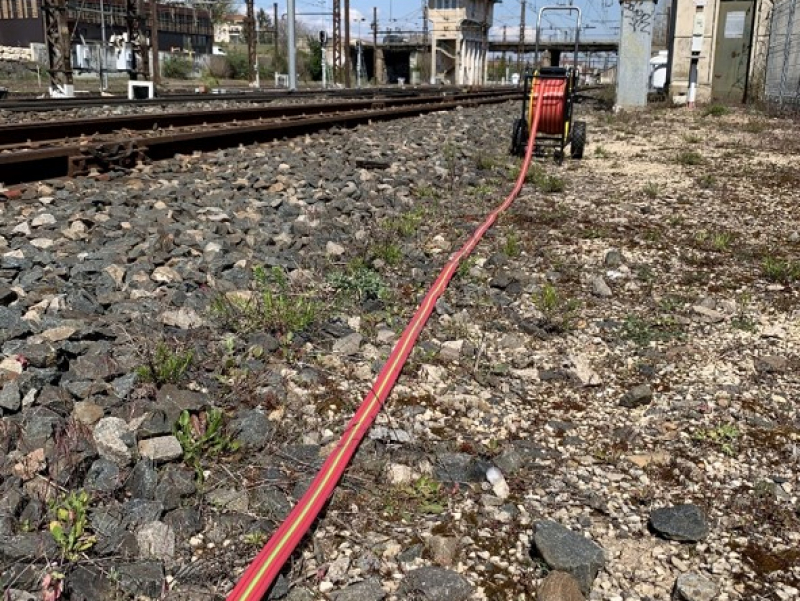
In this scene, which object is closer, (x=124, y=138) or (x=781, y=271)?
(x=781, y=271)

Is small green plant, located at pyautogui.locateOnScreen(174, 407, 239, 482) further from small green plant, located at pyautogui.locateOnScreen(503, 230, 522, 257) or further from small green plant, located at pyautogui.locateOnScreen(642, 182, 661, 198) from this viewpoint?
small green plant, located at pyautogui.locateOnScreen(642, 182, 661, 198)

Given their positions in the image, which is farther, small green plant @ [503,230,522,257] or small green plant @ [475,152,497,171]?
small green plant @ [475,152,497,171]

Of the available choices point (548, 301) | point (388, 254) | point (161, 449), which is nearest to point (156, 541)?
point (161, 449)

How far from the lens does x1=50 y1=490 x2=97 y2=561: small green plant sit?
226 centimetres

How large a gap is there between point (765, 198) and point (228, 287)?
6.61m

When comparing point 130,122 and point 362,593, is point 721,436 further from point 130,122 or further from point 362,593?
point 130,122

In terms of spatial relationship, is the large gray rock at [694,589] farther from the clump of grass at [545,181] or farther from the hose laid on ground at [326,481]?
the clump of grass at [545,181]

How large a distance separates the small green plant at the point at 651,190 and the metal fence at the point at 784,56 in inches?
533

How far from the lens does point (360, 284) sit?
4.70 meters

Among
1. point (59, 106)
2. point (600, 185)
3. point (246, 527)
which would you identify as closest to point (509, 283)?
point (246, 527)

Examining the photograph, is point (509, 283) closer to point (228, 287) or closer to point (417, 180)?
point (228, 287)

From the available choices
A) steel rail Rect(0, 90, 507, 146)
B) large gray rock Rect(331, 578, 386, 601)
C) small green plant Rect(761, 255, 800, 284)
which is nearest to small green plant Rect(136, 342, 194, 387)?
large gray rock Rect(331, 578, 386, 601)

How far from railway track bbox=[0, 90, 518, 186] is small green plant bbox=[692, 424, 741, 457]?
21.4ft

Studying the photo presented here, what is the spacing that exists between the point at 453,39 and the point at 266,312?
305 feet
